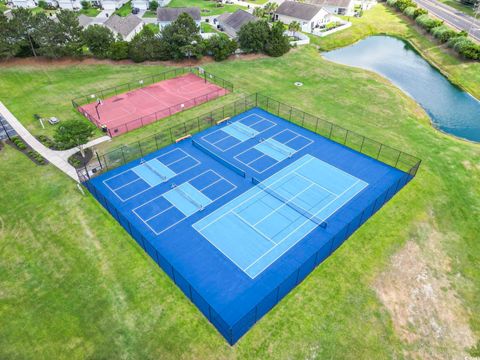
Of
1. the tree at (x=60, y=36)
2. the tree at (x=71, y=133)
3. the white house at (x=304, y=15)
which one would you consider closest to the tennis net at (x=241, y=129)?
the tree at (x=71, y=133)

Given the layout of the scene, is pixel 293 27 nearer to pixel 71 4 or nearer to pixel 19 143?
pixel 19 143

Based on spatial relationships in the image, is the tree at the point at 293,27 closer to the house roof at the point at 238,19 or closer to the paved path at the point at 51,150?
the house roof at the point at 238,19

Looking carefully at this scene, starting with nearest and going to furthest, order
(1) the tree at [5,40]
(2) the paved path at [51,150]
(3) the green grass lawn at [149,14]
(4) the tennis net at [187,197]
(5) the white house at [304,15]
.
Answer: (4) the tennis net at [187,197] → (2) the paved path at [51,150] → (1) the tree at [5,40] → (5) the white house at [304,15] → (3) the green grass lawn at [149,14]

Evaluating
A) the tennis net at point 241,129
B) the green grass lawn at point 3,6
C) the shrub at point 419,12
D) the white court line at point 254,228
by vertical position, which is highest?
the shrub at point 419,12

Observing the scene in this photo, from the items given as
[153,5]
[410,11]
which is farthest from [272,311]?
[153,5]

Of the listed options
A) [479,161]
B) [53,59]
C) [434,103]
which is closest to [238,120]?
[479,161]

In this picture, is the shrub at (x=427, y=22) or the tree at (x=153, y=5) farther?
the tree at (x=153, y=5)

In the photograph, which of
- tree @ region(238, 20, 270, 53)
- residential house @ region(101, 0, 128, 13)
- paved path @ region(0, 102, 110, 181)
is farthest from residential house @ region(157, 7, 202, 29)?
paved path @ region(0, 102, 110, 181)
